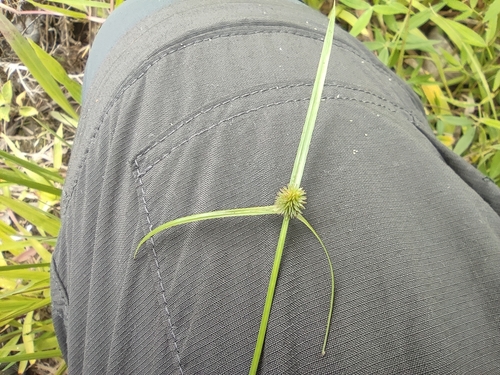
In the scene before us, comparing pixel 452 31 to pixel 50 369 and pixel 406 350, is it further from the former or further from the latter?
pixel 50 369

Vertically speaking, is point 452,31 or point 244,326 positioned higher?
point 452,31

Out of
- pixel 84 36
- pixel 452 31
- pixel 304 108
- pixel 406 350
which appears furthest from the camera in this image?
pixel 84 36

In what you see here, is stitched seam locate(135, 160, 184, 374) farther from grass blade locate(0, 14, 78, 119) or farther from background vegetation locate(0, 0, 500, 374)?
grass blade locate(0, 14, 78, 119)

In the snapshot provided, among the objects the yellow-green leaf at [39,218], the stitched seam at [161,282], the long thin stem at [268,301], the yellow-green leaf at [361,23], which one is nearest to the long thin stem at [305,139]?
the long thin stem at [268,301]

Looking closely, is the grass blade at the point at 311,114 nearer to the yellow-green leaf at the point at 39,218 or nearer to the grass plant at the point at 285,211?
the grass plant at the point at 285,211

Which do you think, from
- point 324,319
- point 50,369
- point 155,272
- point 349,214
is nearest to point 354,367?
point 324,319

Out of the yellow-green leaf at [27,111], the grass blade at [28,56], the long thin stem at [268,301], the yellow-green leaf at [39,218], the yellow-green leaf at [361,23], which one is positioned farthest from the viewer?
the yellow-green leaf at [27,111]
